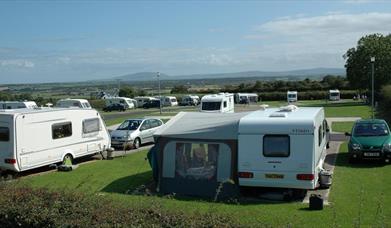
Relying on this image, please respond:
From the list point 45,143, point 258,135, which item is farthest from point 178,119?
point 45,143

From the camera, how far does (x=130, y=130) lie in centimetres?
2623

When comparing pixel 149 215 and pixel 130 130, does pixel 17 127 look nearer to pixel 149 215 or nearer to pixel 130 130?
pixel 130 130

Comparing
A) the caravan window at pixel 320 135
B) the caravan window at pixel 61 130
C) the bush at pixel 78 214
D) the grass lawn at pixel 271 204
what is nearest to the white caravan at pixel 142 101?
the grass lawn at pixel 271 204

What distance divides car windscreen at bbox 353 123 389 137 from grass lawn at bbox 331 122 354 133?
1063 centimetres

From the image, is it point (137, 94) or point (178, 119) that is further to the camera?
point (137, 94)

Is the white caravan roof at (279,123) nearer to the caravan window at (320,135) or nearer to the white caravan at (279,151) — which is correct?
the white caravan at (279,151)

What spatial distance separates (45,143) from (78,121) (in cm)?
223

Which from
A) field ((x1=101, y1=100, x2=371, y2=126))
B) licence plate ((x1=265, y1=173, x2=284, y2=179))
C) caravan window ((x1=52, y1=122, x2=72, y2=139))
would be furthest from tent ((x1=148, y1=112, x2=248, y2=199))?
field ((x1=101, y1=100, x2=371, y2=126))

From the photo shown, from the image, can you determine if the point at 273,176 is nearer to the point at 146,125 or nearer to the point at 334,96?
the point at 146,125

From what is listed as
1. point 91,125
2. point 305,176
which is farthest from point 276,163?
point 91,125

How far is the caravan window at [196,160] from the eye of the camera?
14.7m

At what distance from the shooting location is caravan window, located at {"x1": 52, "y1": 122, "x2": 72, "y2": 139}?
778 inches

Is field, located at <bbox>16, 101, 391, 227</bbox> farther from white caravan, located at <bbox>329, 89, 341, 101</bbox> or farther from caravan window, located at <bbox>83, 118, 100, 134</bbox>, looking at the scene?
white caravan, located at <bbox>329, 89, 341, 101</bbox>

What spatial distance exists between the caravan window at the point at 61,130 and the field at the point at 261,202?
59.4 inches
